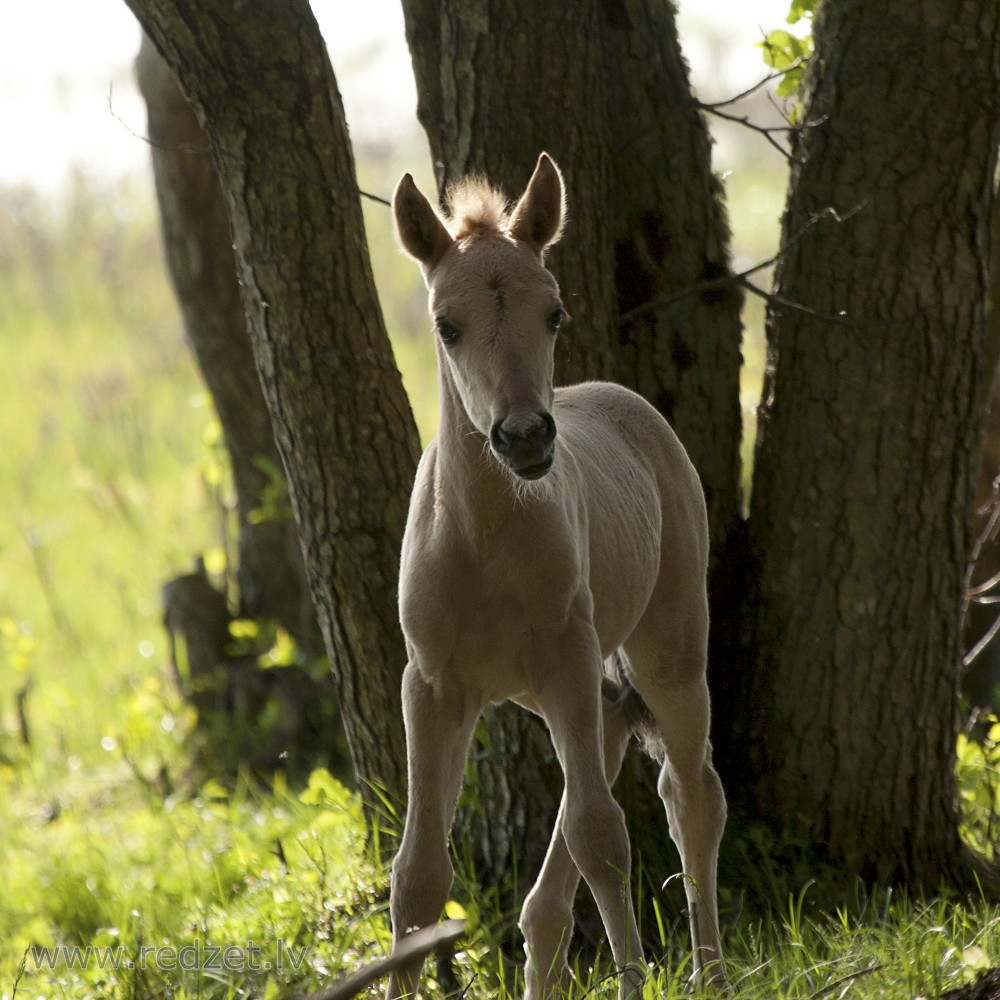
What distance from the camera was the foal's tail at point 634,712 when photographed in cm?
432

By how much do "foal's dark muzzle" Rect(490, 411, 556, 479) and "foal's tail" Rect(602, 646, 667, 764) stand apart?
4.29 feet

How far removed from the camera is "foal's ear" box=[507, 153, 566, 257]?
3711mm

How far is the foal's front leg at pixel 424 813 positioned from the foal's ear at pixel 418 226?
1164 millimetres

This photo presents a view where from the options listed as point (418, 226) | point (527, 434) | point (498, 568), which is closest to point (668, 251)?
point (418, 226)

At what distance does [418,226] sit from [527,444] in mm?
871

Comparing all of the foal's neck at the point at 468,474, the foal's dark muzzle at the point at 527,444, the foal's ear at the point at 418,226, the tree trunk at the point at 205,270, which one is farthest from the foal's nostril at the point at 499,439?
the tree trunk at the point at 205,270

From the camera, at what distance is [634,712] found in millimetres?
4320

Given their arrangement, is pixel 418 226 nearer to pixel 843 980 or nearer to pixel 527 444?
pixel 527 444

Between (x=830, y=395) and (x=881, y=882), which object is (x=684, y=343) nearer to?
(x=830, y=395)

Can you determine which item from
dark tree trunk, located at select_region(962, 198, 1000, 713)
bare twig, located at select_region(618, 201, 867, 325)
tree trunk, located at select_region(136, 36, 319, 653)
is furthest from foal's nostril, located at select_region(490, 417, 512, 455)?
tree trunk, located at select_region(136, 36, 319, 653)

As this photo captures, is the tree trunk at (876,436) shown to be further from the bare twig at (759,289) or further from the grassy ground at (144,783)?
the grassy ground at (144,783)

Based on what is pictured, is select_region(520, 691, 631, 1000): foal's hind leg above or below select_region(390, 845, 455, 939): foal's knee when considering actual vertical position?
below

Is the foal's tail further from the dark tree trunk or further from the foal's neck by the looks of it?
the dark tree trunk

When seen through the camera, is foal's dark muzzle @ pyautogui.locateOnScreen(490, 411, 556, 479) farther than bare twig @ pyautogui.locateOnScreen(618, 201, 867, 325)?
No
